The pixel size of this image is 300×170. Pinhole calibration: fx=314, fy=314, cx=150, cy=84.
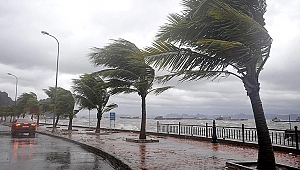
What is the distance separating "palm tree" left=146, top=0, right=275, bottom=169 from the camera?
7.93 m

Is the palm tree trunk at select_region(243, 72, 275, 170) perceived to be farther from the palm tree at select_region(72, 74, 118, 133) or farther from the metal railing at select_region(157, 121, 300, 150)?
the palm tree at select_region(72, 74, 118, 133)

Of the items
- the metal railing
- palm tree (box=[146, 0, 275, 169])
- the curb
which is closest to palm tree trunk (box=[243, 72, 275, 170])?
palm tree (box=[146, 0, 275, 169])

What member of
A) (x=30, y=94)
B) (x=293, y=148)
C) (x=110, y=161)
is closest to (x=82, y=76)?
(x=110, y=161)

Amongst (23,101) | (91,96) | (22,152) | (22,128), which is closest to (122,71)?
(22,152)

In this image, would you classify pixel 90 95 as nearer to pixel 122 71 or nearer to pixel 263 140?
pixel 122 71

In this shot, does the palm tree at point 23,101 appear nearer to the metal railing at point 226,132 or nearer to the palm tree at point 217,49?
the metal railing at point 226,132

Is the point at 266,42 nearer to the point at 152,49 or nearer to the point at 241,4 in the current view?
the point at 241,4

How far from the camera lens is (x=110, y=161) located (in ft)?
36.6

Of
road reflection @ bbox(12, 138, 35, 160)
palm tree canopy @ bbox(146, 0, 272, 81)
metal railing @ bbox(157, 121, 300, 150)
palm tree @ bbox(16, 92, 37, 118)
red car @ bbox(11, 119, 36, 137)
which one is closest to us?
palm tree canopy @ bbox(146, 0, 272, 81)

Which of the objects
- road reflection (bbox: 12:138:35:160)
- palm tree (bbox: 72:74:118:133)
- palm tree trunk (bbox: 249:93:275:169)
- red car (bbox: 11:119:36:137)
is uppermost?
palm tree (bbox: 72:74:118:133)

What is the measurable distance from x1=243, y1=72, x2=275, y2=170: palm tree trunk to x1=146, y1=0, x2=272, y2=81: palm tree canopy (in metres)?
0.56

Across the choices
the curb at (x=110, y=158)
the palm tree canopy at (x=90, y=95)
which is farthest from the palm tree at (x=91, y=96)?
the curb at (x=110, y=158)

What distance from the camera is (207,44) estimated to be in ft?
26.1

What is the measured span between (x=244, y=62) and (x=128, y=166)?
14.3 feet
